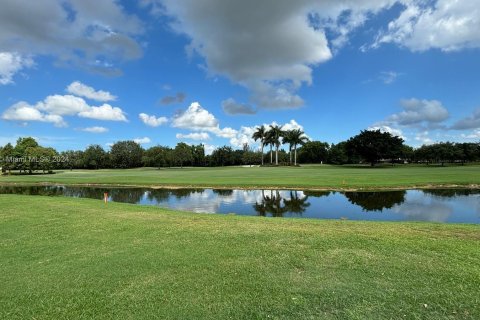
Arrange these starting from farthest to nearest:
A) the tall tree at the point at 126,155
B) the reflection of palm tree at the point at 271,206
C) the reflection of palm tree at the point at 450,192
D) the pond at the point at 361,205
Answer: the tall tree at the point at 126,155
the reflection of palm tree at the point at 450,192
the reflection of palm tree at the point at 271,206
the pond at the point at 361,205

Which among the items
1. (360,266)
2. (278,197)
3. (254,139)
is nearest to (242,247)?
(360,266)

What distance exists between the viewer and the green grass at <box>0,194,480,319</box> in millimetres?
5762

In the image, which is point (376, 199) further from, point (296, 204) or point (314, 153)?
point (314, 153)

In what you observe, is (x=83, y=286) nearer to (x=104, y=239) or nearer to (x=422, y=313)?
(x=104, y=239)

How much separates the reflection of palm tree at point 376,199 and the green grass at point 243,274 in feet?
49.8

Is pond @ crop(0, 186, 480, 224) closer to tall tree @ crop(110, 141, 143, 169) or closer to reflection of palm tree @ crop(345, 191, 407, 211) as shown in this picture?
reflection of palm tree @ crop(345, 191, 407, 211)

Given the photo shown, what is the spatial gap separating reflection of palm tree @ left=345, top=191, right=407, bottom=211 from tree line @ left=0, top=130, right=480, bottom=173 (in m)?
78.7

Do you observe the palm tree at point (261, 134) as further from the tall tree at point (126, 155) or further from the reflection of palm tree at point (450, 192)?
the reflection of palm tree at point (450, 192)

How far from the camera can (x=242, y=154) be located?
542 ft

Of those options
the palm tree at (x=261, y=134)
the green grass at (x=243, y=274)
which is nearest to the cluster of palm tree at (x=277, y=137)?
the palm tree at (x=261, y=134)

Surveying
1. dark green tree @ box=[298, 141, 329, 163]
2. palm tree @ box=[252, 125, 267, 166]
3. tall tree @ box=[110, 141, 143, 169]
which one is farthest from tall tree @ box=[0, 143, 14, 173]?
dark green tree @ box=[298, 141, 329, 163]

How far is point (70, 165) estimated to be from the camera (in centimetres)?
14325

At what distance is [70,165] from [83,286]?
504 feet

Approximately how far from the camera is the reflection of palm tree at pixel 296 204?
25.9 meters
